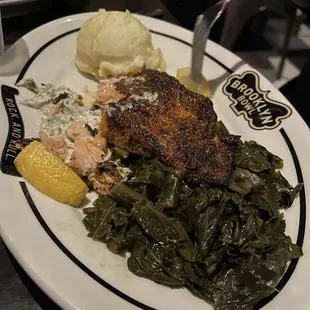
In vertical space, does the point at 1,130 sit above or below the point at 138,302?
above

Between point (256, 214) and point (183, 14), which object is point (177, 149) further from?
point (183, 14)

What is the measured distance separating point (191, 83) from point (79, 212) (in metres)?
1.27

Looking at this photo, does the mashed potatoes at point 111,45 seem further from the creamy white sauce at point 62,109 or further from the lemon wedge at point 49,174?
the lemon wedge at point 49,174

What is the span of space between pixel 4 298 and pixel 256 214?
118cm

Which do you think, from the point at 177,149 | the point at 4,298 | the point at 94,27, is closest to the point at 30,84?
the point at 94,27

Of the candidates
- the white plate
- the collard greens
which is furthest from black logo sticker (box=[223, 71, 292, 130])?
the collard greens

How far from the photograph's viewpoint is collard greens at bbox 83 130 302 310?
2.04 m

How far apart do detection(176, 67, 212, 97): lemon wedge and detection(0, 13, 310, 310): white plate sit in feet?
0.21

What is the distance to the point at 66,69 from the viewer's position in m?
3.04

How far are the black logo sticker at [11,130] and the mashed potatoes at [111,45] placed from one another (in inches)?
21.9

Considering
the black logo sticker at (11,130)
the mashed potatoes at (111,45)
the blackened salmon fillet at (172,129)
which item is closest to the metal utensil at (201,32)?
the mashed potatoes at (111,45)

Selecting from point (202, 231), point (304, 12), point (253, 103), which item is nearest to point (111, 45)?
point (253, 103)

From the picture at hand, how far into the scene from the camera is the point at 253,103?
301cm

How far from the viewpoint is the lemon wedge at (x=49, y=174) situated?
7.20 ft
